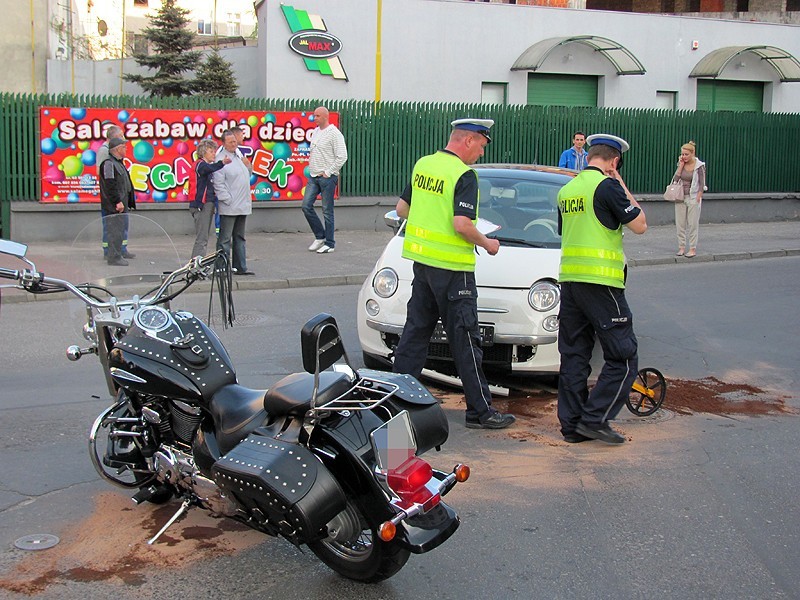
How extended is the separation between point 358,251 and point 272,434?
451 inches

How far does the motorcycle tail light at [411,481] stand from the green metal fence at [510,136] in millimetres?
13383

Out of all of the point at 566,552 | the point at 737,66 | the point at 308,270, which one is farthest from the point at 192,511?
the point at 737,66

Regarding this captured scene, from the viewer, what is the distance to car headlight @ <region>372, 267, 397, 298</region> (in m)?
7.10

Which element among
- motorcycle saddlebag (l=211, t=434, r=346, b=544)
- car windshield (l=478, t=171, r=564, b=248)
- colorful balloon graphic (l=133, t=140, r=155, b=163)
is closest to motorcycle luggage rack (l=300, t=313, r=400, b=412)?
motorcycle saddlebag (l=211, t=434, r=346, b=544)

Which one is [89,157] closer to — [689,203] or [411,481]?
[689,203]

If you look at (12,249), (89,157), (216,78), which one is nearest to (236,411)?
(12,249)

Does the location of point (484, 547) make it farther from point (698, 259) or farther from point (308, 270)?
point (698, 259)

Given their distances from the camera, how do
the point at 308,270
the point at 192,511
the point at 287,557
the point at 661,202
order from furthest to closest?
the point at 661,202, the point at 308,270, the point at 192,511, the point at 287,557

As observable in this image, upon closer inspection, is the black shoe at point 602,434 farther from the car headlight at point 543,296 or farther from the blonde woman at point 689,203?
the blonde woman at point 689,203

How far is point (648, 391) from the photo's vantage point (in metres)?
6.57

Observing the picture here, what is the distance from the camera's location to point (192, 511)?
16.0 ft

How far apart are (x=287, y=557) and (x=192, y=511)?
0.76 metres

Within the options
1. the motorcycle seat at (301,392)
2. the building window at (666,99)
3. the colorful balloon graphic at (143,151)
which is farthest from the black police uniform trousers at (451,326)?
the building window at (666,99)

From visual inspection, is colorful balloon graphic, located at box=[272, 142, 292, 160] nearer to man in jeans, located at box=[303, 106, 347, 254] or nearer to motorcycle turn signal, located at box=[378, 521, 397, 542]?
man in jeans, located at box=[303, 106, 347, 254]
